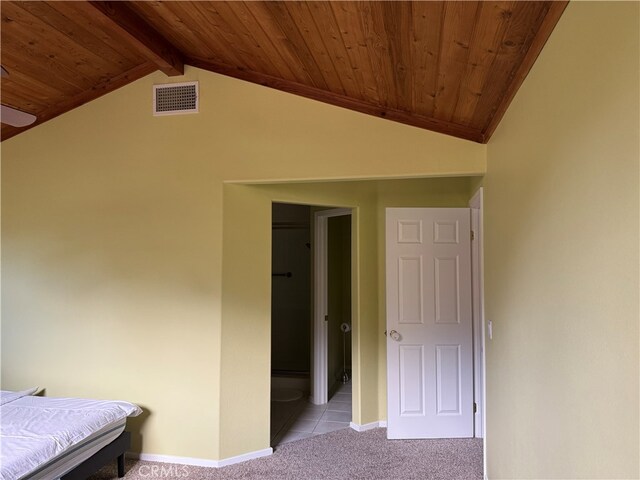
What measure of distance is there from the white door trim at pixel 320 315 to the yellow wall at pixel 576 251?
7.71ft

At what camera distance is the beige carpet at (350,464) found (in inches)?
109

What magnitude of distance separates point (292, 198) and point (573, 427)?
2.39 meters

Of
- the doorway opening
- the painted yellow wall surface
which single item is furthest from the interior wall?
the painted yellow wall surface

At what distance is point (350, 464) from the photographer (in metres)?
2.93

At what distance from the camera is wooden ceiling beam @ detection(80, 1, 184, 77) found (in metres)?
2.15

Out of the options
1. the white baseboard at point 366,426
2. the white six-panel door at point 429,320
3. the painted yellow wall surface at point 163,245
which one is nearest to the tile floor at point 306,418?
the white baseboard at point 366,426

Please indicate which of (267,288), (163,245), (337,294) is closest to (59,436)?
(163,245)

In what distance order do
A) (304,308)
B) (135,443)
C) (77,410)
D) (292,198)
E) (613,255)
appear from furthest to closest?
(304,308), (292,198), (135,443), (77,410), (613,255)

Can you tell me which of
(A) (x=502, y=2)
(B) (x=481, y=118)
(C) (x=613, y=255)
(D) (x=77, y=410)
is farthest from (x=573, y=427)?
(D) (x=77, y=410)

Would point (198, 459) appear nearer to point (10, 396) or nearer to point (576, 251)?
point (10, 396)

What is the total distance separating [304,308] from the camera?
5.45 m

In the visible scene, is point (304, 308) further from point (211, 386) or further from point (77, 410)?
point (77, 410)

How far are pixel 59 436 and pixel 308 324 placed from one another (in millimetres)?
3437

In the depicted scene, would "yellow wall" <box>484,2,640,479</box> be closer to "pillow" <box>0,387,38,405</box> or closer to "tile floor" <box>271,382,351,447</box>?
"tile floor" <box>271,382,351,447</box>
